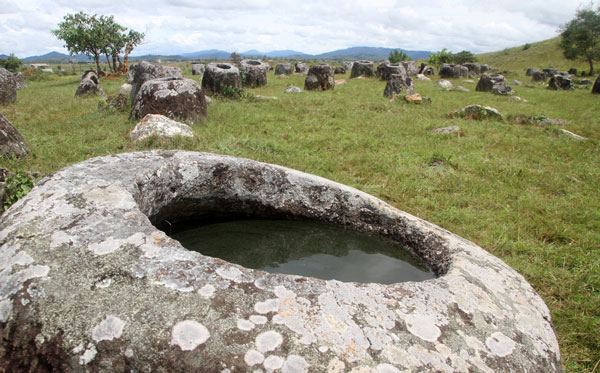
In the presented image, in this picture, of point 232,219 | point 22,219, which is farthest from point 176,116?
point 22,219

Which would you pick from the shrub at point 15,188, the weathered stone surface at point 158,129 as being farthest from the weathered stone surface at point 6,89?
the shrub at point 15,188

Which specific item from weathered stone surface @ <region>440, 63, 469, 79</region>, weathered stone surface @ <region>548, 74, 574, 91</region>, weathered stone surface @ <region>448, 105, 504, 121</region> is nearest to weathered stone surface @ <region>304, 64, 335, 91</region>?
weathered stone surface @ <region>448, 105, 504, 121</region>

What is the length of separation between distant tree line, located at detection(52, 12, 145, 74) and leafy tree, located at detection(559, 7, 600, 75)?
41.3 meters

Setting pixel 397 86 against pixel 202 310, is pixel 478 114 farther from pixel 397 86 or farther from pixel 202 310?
pixel 202 310

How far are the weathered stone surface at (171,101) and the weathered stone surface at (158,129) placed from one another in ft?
4.25

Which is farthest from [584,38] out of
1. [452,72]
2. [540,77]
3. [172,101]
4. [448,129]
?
[172,101]

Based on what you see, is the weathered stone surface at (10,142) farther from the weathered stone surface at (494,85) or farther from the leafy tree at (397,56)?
the leafy tree at (397,56)

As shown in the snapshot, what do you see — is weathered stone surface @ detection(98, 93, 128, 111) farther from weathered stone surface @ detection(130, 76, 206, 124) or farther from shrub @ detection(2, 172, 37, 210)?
shrub @ detection(2, 172, 37, 210)

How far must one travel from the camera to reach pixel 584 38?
36000 millimetres

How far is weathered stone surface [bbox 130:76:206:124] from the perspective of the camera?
8641mm

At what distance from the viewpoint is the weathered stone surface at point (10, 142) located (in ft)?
19.5

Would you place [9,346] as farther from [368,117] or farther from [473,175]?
[368,117]

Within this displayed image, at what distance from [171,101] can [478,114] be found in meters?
8.81

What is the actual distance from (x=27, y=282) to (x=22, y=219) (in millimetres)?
570
